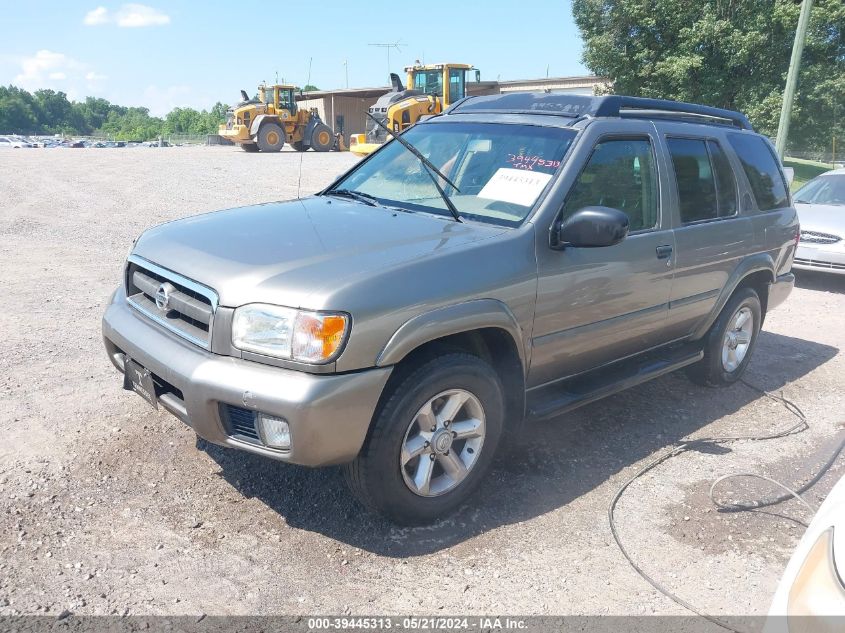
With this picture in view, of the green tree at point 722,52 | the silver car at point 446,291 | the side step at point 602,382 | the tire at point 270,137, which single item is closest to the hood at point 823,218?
the silver car at point 446,291

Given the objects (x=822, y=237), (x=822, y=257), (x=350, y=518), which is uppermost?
(x=822, y=237)

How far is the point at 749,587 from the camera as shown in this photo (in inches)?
123

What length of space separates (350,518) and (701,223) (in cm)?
297

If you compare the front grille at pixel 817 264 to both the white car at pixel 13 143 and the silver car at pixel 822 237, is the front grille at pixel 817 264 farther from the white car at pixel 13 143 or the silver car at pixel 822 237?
the white car at pixel 13 143

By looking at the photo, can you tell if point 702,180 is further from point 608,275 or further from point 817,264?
point 817,264

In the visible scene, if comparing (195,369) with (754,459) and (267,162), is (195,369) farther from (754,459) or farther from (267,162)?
(267,162)

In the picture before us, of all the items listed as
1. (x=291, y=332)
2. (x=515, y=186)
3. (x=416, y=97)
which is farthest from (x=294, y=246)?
(x=416, y=97)

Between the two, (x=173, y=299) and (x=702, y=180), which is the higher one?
(x=702, y=180)

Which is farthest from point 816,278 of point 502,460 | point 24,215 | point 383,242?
point 24,215

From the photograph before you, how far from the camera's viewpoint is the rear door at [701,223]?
14.8ft

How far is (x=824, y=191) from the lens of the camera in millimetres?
10273

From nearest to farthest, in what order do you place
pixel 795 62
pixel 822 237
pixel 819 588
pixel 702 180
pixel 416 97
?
pixel 819 588 → pixel 702 180 → pixel 822 237 → pixel 795 62 → pixel 416 97

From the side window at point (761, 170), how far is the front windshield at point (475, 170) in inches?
78.4

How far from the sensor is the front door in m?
3.71
